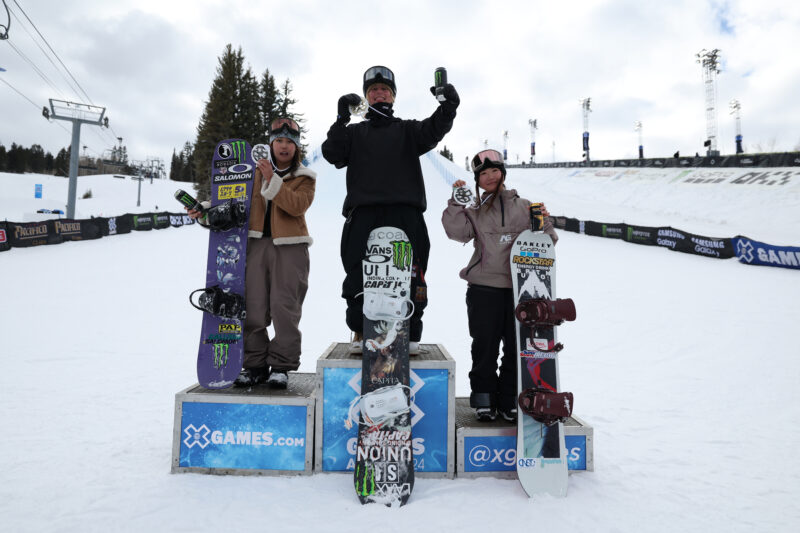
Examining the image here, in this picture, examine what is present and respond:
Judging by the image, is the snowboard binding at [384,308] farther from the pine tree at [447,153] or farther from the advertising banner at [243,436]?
the pine tree at [447,153]

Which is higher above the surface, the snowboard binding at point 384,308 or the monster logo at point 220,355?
the snowboard binding at point 384,308

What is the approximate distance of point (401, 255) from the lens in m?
2.45

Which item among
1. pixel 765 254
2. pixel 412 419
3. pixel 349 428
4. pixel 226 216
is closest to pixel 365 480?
pixel 349 428

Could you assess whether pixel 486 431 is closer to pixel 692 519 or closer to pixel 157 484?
pixel 692 519

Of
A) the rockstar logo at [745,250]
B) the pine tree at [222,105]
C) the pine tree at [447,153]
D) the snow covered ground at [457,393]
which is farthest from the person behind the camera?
the pine tree at [447,153]

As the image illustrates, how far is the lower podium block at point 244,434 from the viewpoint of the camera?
238 cm

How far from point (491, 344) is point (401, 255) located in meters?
0.79

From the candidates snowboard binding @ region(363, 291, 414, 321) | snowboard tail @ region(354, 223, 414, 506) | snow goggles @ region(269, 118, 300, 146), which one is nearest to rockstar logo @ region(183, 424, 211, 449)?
snowboard tail @ region(354, 223, 414, 506)

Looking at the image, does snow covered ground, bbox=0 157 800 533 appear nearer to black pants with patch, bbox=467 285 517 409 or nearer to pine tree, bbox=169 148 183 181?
black pants with patch, bbox=467 285 517 409

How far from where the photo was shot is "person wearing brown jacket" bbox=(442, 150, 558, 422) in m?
2.57

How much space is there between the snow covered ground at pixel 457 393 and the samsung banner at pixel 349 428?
4.4 inches

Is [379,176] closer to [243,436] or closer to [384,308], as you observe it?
[384,308]

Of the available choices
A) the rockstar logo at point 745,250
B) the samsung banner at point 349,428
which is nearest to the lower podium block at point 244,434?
the samsung banner at point 349,428

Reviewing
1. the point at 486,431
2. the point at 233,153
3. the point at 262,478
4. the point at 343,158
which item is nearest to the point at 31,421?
the point at 262,478
